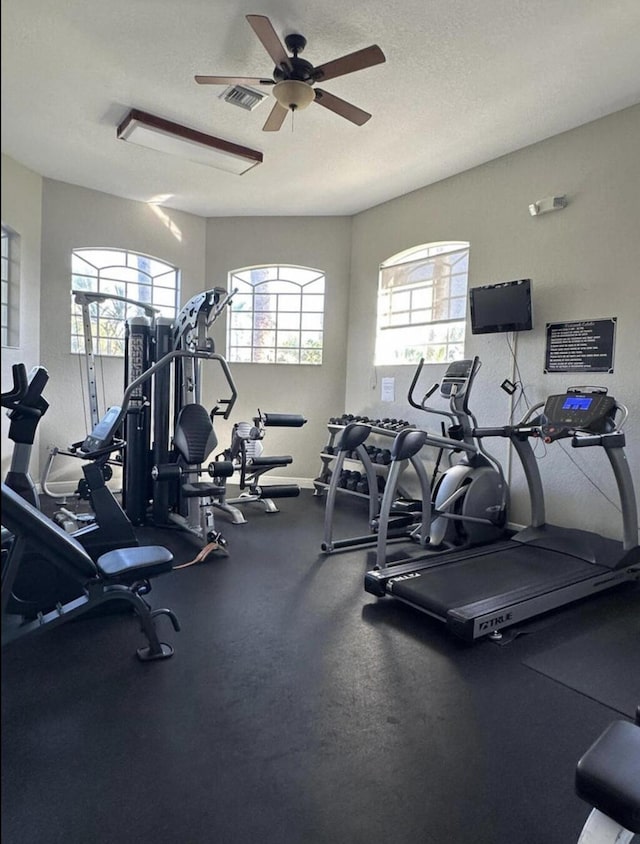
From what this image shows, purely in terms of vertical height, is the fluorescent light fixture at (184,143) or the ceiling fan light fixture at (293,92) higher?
the fluorescent light fixture at (184,143)

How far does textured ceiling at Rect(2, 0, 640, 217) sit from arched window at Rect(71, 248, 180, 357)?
958mm

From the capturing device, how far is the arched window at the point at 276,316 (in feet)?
20.7

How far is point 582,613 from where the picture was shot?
2867 mm

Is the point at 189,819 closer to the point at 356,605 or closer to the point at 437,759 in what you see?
the point at 437,759

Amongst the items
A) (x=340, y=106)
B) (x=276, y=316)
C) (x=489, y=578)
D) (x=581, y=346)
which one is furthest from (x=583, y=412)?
(x=276, y=316)

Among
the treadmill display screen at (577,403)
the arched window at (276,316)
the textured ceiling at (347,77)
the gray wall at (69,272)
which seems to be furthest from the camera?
the arched window at (276,316)

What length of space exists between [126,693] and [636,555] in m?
3.03

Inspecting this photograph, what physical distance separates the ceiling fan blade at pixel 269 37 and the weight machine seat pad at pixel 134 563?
8.33 feet

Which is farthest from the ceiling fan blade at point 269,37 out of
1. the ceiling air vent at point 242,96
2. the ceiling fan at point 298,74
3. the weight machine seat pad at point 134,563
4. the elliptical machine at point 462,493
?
the weight machine seat pad at point 134,563

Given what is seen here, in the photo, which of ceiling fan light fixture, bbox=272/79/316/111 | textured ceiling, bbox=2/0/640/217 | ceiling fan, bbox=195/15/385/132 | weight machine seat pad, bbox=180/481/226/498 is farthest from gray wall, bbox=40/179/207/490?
ceiling fan light fixture, bbox=272/79/316/111

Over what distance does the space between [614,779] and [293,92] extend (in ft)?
10.9

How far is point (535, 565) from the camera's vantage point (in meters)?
3.21

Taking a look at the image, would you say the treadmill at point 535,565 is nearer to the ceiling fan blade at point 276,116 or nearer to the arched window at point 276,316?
the ceiling fan blade at point 276,116

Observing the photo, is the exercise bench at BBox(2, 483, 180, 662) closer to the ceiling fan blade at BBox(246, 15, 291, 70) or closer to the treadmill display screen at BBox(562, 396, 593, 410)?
the ceiling fan blade at BBox(246, 15, 291, 70)
